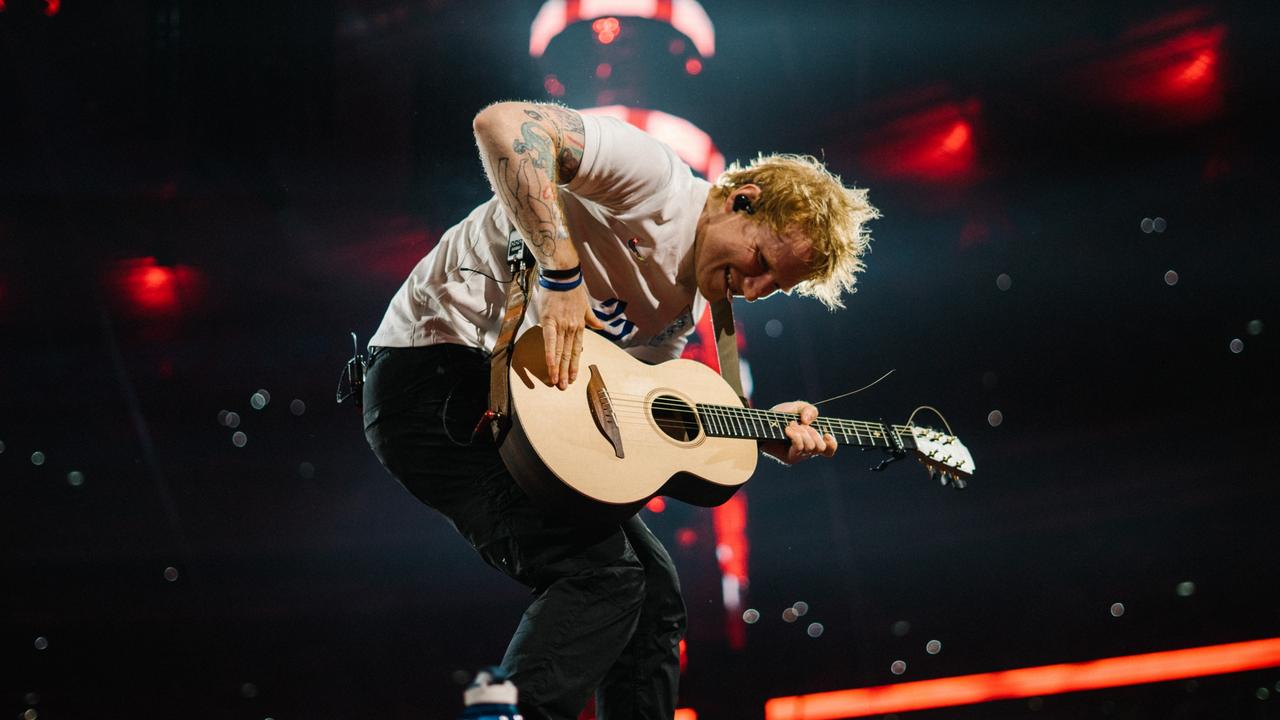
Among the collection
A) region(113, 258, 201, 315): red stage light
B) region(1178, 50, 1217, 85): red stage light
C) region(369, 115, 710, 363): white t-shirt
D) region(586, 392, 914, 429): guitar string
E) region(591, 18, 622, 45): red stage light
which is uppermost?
region(591, 18, 622, 45): red stage light

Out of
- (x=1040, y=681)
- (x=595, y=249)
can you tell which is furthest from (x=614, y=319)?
(x=1040, y=681)

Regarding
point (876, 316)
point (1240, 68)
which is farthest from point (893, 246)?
point (1240, 68)

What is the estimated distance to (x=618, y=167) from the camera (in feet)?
5.89

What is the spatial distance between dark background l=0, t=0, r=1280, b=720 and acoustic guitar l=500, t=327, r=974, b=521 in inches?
58.3

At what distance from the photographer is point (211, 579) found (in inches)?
118

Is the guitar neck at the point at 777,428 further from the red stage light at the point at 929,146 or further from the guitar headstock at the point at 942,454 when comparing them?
the red stage light at the point at 929,146

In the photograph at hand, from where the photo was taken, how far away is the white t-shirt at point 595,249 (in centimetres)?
183

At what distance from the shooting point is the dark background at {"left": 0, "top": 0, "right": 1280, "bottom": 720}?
2961 millimetres

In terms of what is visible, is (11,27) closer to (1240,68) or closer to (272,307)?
(272,307)

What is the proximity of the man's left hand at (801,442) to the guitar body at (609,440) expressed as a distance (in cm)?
16

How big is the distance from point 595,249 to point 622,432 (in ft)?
1.27

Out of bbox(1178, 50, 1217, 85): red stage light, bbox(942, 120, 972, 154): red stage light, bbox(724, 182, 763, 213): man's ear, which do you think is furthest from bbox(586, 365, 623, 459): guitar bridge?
bbox(1178, 50, 1217, 85): red stage light

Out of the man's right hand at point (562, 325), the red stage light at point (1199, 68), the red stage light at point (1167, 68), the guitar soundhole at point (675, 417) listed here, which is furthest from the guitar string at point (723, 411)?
the red stage light at point (1199, 68)

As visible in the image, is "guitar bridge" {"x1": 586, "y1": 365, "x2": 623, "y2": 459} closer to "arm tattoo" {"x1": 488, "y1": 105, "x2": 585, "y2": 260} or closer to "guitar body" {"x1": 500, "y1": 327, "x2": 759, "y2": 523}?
"guitar body" {"x1": 500, "y1": 327, "x2": 759, "y2": 523}
